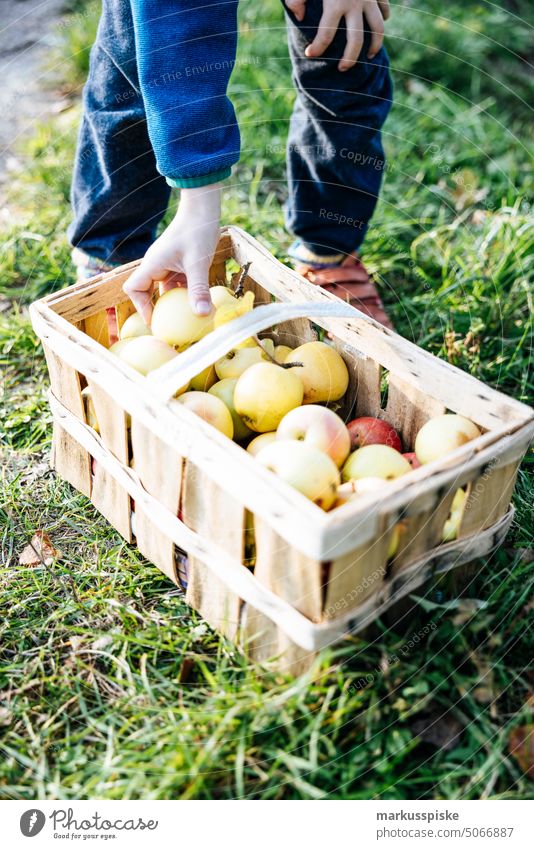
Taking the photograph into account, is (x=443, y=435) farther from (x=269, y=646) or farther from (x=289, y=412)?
(x=269, y=646)

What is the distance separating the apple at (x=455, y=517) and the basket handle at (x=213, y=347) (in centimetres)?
44

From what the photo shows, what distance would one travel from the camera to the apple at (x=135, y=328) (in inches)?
70.5

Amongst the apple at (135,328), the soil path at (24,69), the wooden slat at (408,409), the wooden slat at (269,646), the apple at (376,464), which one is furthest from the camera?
the soil path at (24,69)

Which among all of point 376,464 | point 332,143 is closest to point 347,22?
point 332,143

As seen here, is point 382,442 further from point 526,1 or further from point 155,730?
point 526,1

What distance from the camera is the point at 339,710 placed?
1311 millimetres

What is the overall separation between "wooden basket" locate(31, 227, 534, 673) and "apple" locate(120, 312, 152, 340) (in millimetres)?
66

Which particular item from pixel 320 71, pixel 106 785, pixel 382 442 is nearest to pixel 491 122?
pixel 320 71

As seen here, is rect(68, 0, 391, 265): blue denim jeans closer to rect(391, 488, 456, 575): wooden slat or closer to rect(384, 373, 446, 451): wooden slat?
rect(384, 373, 446, 451): wooden slat

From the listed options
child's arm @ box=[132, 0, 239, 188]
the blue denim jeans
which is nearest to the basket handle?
child's arm @ box=[132, 0, 239, 188]

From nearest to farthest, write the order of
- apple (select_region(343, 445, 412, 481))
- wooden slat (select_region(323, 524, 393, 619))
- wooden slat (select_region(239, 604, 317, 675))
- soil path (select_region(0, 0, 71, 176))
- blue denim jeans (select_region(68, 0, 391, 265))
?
wooden slat (select_region(323, 524, 393, 619)) < wooden slat (select_region(239, 604, 317, 675)) < apple (select_region(343, 445, 412, 481)) < blue denim jeans (select_region(68, 0, 391, 265)) < soil path (select_region(0, 0, 71, 176))

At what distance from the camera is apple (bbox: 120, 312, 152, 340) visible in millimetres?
1791

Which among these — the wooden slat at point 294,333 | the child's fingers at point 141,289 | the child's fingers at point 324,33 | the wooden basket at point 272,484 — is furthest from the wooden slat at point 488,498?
the child's fingers at point 324,33

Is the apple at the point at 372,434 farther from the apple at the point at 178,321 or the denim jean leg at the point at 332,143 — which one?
the denim jean leg at the point at 332,143
